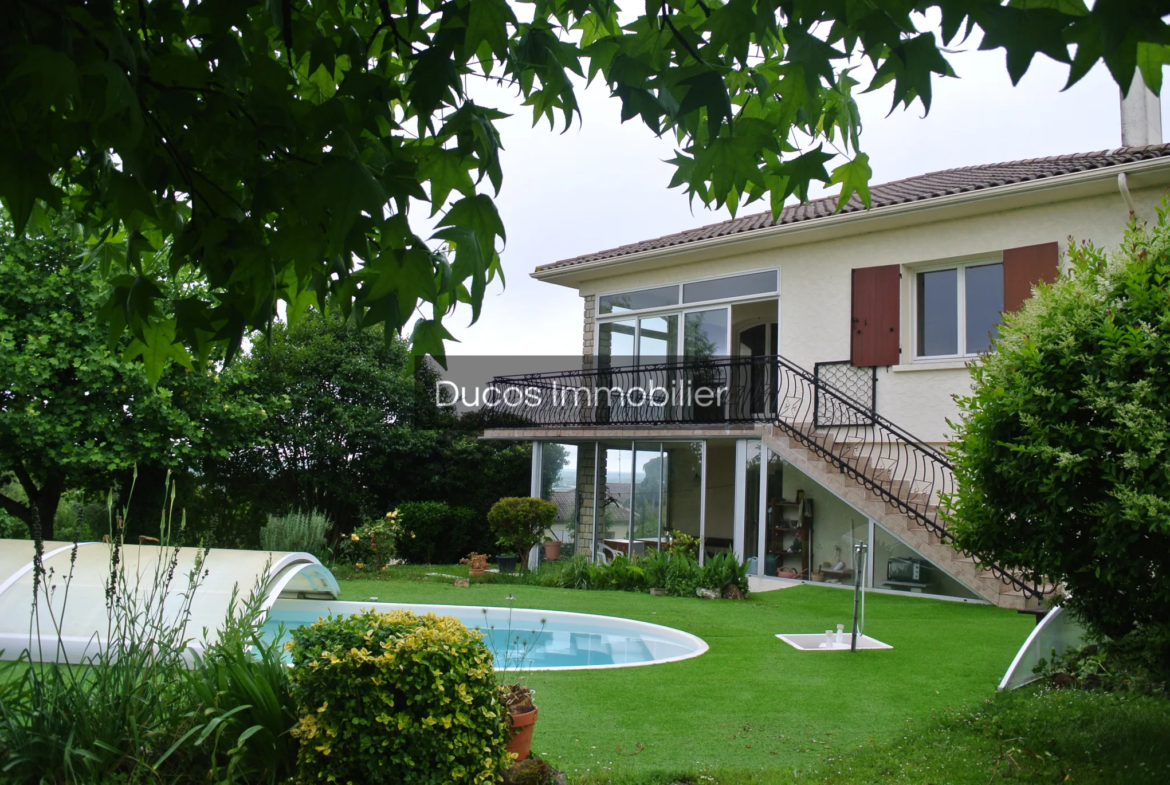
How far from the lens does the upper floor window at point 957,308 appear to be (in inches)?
511

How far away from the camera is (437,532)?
18219mm

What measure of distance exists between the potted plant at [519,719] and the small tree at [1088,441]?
127 inches

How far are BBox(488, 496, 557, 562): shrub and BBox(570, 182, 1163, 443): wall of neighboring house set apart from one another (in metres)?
4.85

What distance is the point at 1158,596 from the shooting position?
4910mm

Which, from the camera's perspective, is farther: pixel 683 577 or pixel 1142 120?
pixel 1142 120

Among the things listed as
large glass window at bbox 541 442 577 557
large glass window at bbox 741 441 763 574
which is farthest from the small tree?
large glass window at bbox 541 442 577 557

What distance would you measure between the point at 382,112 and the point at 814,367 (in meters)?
13.1

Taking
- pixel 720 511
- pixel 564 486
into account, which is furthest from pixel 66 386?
pixel 720 511

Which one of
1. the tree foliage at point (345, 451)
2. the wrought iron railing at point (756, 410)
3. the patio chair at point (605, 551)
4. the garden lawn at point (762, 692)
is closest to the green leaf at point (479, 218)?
the garden lawn at point (762, 692)

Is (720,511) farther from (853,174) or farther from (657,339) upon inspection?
(853,174)

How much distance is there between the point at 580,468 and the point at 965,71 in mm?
15579

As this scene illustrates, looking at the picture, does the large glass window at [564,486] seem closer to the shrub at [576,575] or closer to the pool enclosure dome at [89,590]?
the shrub at [576,575]

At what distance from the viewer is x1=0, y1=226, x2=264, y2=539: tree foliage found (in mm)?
13172

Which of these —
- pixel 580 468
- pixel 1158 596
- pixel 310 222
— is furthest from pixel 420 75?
pixel 580 468
